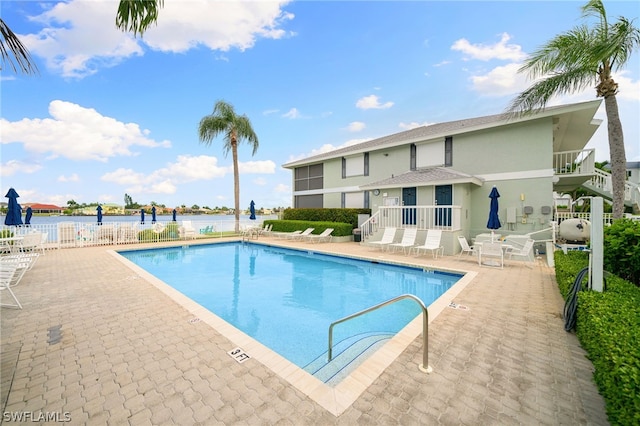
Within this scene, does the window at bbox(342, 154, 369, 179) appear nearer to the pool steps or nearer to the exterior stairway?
the exterior stairway

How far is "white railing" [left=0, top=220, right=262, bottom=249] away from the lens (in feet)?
42.7

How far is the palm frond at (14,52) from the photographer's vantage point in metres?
3.43

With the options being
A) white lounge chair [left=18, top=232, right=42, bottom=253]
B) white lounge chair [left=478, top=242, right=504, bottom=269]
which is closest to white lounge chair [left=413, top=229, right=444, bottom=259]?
white lounge chair [left=478, top=242, right=504, bottom=269]

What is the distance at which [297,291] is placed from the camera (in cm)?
779

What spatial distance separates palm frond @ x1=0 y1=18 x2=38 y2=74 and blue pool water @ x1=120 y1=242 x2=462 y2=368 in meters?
5.43

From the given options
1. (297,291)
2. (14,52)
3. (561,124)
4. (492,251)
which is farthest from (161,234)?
(561,124)

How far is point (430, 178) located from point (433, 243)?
3.93m

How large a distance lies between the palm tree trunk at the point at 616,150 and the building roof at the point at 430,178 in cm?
458

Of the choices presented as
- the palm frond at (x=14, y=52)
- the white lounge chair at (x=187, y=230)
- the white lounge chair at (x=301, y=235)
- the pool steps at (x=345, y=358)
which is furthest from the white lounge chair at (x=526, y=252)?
the white lounge chair at (x=187, y=230)

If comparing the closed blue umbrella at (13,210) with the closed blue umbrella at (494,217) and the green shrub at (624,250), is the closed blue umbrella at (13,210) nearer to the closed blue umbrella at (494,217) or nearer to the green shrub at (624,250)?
the green shrub at (624,250)

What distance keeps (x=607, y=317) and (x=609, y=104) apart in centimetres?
1087

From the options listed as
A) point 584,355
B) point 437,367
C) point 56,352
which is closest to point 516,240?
point 584,355

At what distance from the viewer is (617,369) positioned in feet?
6.25

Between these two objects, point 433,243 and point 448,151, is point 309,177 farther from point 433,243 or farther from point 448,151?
point 433,243
